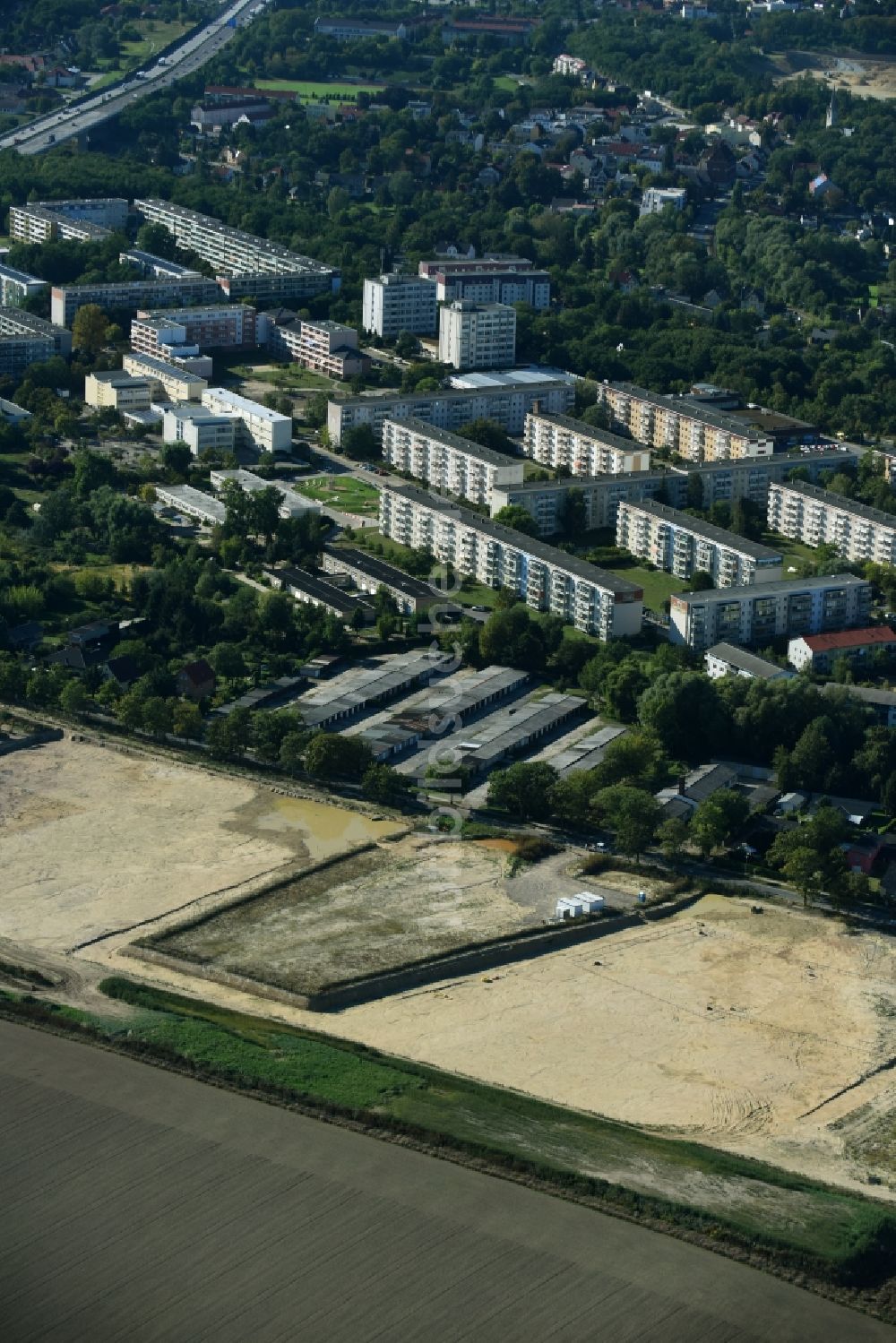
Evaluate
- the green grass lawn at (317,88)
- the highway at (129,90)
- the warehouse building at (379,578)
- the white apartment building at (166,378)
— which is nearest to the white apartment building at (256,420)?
the white apartment building at (166,378)

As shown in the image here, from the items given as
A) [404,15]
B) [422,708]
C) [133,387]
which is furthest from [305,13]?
[422,708]

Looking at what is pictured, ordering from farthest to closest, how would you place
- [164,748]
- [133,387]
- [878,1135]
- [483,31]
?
[483,31]
[133,387]
[164,748]
[878,1135]

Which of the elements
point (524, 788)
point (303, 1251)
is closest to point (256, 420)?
point (524, 788)

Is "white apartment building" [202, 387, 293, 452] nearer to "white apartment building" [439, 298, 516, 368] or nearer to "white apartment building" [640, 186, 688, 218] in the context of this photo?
"white apartment building" [439, 298, 516, 368]

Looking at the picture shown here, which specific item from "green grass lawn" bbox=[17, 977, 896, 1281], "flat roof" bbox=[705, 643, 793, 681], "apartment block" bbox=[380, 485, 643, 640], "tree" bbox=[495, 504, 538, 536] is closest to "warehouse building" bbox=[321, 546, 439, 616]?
"apartment block" bbox=[380, 485, 643, 640]

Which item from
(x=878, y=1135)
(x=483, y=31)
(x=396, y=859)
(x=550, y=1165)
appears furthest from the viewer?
(x=483, y=31)

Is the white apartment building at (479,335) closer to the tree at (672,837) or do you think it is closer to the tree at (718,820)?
the tree at (718,820)

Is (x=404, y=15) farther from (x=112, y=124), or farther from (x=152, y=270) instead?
(x=152, y=270)
